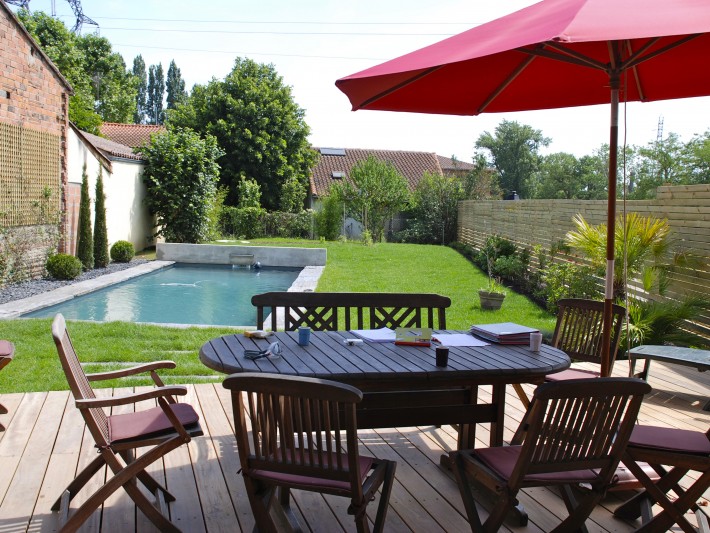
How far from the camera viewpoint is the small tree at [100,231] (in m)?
14.4

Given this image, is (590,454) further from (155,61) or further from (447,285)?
(155,61)

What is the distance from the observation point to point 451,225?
23672mm

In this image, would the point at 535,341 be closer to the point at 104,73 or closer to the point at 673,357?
the point at 673,357

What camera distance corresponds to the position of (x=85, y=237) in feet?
44.5

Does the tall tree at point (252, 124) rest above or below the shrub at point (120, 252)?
above

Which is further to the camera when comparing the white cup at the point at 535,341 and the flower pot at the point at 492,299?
the flower pot at the point at 492,299

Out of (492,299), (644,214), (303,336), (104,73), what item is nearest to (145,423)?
(303,336)

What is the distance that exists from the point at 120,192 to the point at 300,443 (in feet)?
51.3

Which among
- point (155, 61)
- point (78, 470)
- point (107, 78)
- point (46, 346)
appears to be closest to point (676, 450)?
point (78, 470)

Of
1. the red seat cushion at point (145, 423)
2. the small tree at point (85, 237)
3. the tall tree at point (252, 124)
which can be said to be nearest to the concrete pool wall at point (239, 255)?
the small tree at point (85, 237)

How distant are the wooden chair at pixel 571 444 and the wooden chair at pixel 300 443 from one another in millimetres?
465

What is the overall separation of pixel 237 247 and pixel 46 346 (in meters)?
10.8

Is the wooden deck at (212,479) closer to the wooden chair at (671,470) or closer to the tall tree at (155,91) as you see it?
the wooden chair at (671,470)

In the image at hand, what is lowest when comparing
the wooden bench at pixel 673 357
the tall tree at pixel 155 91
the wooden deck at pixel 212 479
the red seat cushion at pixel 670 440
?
the wooden deck at pixel 212 479
